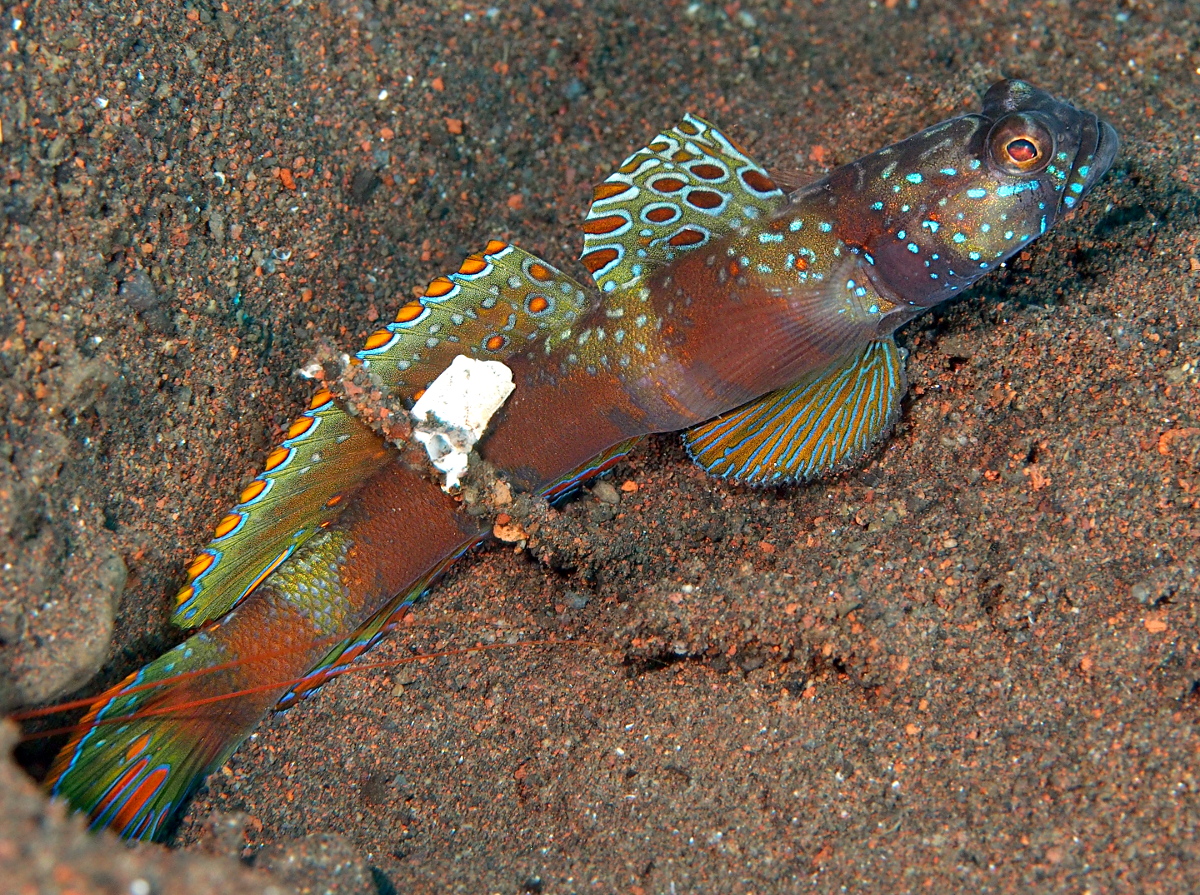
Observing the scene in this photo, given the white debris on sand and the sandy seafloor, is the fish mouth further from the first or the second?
the white debris on sand

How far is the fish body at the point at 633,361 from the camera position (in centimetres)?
318

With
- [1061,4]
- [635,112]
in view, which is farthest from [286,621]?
[1061,4]

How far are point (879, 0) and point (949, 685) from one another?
13.8 ft

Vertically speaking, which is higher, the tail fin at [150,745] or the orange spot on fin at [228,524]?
the orange spot on fin at [228,524]

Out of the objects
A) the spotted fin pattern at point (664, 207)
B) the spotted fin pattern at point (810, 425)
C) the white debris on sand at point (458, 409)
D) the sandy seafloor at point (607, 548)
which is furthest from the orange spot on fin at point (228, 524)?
the spotted fin pattern at point (810, 425)

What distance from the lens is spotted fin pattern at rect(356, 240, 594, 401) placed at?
3535 millimetres

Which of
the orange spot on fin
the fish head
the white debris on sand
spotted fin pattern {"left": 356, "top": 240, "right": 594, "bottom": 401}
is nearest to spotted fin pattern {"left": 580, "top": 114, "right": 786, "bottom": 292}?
spotted fin pattern {"left": 356, "top": 240, "right": 594, "bottom": 401}

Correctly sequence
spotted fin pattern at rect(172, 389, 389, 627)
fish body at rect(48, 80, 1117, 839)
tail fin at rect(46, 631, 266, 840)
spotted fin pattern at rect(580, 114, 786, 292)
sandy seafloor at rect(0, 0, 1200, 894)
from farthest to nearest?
spotted fin pattern at rect(580, 114, 786, 292), spotted fin pattern at rect(172, 389, 389, 627), fish body at rect(48, 80, 1117, 839), tail fin at rect(46, 631, 266, 840), sandy seafloor at rect(0, 0, 1200, 894)

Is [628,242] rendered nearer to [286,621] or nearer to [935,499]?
[935,499]

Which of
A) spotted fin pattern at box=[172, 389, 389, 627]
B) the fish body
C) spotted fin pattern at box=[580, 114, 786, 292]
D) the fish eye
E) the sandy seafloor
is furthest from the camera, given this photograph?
spotted fin pattern at box=[580, 114, 786, 292]

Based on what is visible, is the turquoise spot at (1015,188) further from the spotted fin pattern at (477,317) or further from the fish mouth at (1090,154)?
the spotted fin pattern at (477,317)

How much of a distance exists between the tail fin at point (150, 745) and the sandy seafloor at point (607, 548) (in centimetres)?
12

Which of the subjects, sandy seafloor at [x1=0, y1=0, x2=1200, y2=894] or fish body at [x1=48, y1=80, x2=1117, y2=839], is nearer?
sandy seafloor at [x1=0, y1=0, x2=1200, y2=894]

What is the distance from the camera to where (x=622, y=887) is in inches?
114
